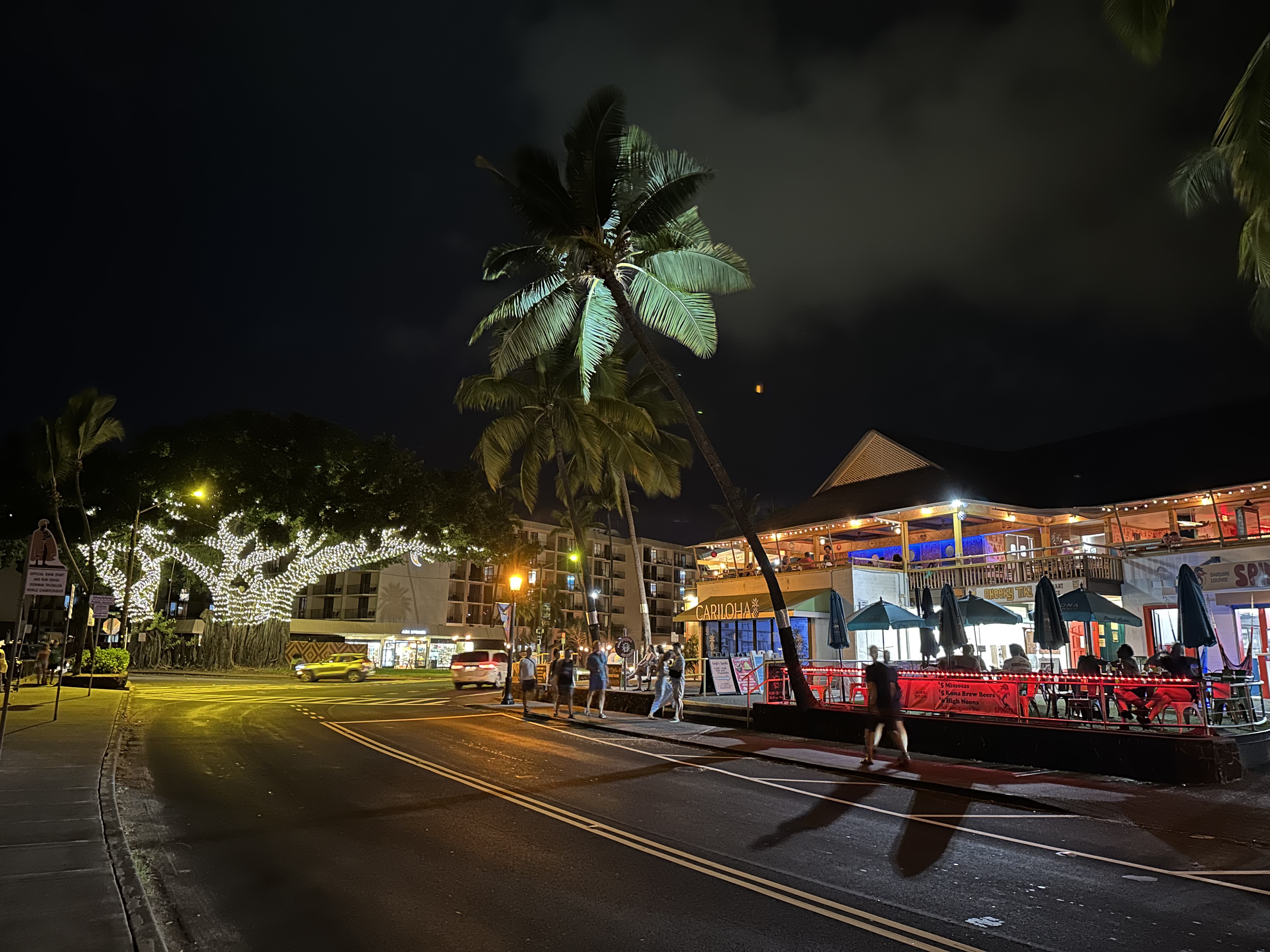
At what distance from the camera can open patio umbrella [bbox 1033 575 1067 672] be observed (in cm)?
1709

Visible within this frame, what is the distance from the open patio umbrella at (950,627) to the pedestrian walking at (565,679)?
29.4 ft

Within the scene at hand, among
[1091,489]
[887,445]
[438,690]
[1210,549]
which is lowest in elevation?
[438,690]

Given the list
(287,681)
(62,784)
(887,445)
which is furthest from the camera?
(287,681)

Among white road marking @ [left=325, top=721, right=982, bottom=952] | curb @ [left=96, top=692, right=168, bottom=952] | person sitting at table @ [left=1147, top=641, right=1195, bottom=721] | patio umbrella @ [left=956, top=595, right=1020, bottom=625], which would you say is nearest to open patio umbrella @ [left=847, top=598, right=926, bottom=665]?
patio umbrella @ [left=956, top=595, right=1020, bottom=625]

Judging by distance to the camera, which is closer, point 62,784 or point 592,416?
point 62,784

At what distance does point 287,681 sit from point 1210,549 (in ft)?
119

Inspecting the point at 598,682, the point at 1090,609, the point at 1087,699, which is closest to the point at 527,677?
the point at 598,682

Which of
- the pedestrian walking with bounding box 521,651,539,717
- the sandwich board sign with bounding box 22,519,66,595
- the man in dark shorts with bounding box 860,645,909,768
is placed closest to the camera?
the man in dark shorts with bounding box 860,645,909,768

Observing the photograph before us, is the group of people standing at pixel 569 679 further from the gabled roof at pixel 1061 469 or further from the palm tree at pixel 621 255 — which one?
the gabled roof at pixel 1061 469

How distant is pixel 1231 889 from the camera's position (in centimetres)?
689

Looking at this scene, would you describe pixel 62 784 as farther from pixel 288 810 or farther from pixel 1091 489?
pixel 1091 489

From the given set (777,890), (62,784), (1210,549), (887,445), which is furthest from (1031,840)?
(887,445)

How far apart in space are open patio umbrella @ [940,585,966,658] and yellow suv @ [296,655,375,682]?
101 ft

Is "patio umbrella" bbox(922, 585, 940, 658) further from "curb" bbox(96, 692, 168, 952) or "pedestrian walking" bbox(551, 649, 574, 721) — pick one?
"curb" bbox(96, 692, 168, 952)
